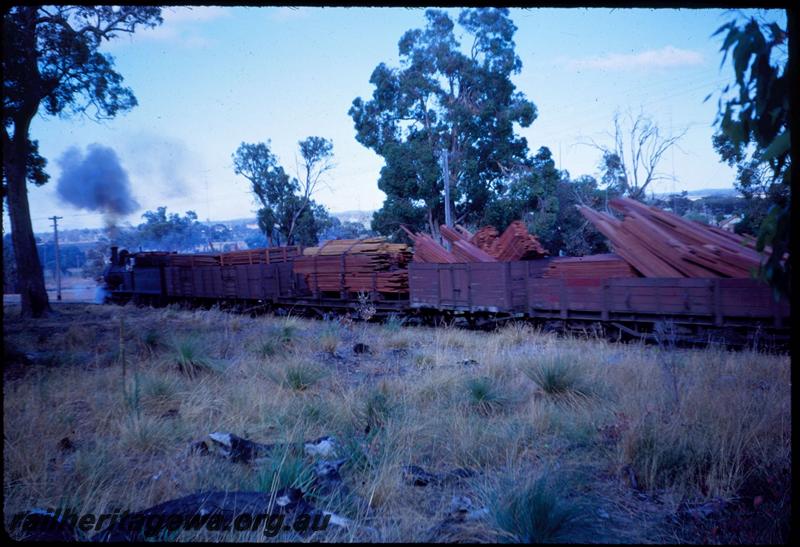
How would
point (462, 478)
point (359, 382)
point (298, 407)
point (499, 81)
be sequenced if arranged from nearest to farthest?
point (462, 478)
point (298, 407)
point (359, 382)
point (499, 81)

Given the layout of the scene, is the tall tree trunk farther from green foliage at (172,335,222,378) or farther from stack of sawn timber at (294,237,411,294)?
green foliage at (172,335,222,378)

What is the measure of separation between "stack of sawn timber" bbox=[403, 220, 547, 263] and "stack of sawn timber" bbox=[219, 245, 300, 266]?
7800 mm

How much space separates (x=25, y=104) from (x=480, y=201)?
21023 millimetres

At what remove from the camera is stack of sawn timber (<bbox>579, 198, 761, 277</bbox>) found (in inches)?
375

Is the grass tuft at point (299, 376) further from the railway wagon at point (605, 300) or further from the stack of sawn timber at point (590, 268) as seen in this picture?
the stack of sawn timber at point (590, 268)

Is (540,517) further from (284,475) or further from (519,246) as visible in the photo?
(519,246)

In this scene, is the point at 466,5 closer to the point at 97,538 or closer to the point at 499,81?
the point at 97,538

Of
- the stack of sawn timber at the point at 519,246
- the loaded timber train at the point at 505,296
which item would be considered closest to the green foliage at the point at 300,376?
the loaded timber train at the point at 505,296

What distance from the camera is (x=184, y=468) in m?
4.25

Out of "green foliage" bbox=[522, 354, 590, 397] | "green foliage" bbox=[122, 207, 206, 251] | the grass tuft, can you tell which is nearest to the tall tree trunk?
the grass tuft

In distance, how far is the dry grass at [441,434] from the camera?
350cm

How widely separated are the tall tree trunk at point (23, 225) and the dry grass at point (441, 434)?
34.7 ft

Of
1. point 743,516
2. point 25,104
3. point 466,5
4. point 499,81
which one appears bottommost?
point 743,516

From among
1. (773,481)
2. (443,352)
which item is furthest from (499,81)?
A: (773,481)
